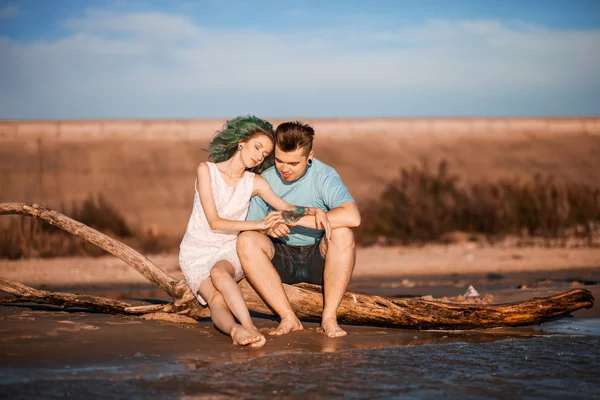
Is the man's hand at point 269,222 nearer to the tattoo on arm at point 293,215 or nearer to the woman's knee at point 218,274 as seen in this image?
the tattoo on arm at point 293,215

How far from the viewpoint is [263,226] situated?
19.2ft

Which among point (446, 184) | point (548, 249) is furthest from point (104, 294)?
point (446, 184)

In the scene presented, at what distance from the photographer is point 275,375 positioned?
4.61m

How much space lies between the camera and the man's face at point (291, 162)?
589 centimetres

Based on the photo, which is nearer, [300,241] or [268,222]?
[268,222]

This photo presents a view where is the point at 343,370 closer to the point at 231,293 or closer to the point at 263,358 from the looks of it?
the point at 263,358

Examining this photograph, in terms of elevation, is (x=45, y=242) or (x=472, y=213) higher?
(x=472, y=213)

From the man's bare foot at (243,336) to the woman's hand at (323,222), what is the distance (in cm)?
94

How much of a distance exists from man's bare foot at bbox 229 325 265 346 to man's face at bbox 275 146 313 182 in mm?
1266

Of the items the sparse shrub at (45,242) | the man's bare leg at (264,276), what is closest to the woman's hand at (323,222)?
the man's bare leg at (264,276)

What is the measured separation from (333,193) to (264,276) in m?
0.86

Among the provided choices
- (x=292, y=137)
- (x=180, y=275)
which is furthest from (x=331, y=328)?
(x=180, y=275)

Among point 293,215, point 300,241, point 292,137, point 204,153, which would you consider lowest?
point 300,241

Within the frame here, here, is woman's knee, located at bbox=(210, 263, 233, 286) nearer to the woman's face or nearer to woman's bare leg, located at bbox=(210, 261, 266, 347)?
woman's bare leg, located at bbox=(210, 261, 266, 347)
